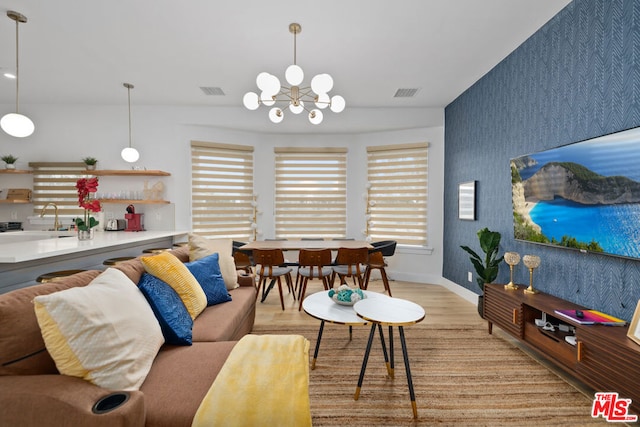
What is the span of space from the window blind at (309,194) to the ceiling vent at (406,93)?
147cm

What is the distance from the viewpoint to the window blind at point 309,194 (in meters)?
5.41

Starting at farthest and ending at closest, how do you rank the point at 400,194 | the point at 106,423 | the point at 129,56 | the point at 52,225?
1. the point at 400,194
2. the point at 52,225
3. the point at 129,56
4. the point at 106,423

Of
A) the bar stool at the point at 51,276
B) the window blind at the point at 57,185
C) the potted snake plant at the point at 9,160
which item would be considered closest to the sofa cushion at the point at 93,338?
the bar stool at the point at 51,276

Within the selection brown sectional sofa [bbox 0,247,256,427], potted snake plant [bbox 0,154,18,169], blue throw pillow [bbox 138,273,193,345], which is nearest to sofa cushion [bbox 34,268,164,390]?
brown sectional sofa [bbox 0,247,256,427]

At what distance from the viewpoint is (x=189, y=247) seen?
2752mm

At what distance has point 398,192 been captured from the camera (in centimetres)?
517

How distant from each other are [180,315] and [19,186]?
508 centimetres

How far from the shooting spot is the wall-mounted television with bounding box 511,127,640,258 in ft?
6.08

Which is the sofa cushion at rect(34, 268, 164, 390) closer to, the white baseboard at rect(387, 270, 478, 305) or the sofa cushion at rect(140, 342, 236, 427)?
the sofa cushion at rect(140, 342, 236, 427)

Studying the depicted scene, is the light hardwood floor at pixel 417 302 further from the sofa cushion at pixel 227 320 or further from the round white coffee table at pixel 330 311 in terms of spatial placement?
the round white coffee table at pixel 330 311

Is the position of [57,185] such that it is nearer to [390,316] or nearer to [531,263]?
[390,316]

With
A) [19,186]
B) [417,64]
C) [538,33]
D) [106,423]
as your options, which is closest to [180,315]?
[106,423]

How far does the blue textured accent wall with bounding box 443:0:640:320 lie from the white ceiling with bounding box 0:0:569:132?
26 centimetres

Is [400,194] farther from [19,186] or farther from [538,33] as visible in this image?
[19,186]
